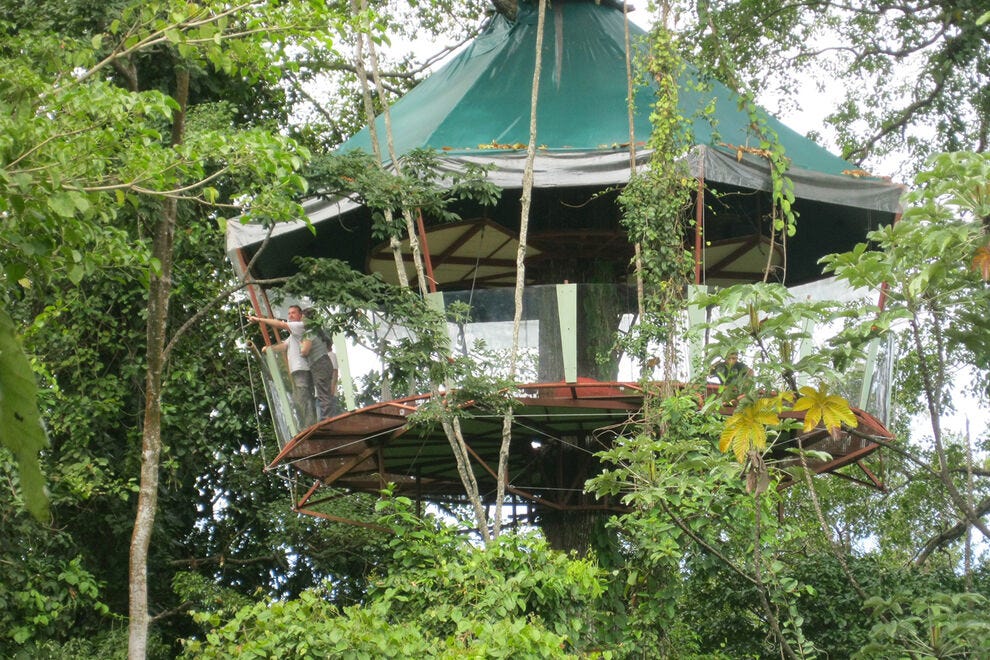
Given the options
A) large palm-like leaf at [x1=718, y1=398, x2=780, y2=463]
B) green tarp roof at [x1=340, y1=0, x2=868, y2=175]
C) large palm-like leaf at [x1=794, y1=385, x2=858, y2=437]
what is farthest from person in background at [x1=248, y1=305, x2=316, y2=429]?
large palm-like leaf at [x1=794, y1=385, x2=858, y2=437]

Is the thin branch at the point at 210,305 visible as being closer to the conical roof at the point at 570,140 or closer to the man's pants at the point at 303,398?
the conical roof at the point at 570,140

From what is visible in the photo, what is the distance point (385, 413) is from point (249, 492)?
18.0ft

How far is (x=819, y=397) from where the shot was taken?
619 cm

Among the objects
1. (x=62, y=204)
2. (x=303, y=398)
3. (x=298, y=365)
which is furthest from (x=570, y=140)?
(x=62, y=204)

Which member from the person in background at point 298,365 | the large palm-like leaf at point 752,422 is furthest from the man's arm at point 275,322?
the large palm-like leaf at point 752,422

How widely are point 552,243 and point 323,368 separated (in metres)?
3.12

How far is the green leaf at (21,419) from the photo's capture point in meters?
0.86

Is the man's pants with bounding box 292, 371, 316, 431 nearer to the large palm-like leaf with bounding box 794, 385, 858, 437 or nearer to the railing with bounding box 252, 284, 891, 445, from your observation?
the railing with bounding box 252, 284, 891, 445

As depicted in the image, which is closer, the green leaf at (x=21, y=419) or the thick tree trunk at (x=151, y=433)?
the green leaf at (x=21, y=419)

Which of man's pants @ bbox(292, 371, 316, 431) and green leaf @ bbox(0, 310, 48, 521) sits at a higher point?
green leaf @ bbox(0, 310, 48, 521)

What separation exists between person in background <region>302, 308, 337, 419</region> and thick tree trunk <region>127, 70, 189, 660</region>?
4.71 feet

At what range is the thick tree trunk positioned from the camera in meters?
9.04

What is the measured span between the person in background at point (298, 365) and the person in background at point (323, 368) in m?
0.07

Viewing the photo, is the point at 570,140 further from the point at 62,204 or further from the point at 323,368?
the point at 62,204
